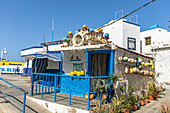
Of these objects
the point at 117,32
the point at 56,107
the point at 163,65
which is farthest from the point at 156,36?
the point at 56,107

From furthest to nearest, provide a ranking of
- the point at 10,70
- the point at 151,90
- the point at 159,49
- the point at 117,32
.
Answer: the point at 10,70 → the point at 159,49 → the point at 117,32 → the point at 151,90

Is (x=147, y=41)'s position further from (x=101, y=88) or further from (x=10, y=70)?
(x=10, y=70)

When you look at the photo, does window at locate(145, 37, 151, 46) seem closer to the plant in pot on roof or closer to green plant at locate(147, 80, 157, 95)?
green plant at locate(147, 80, 157, 95)

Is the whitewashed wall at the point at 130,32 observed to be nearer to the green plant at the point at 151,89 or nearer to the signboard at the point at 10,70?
the green plant at the point at 151,89

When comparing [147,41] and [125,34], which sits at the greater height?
[147,41]

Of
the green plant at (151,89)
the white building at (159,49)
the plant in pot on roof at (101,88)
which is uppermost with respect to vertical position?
the white building at (159,49)

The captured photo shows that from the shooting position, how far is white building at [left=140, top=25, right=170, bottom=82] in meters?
15.9

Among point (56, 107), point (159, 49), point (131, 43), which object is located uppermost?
point (131, 43)

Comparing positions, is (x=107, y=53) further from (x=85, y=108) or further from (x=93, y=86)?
(x=85, y=108)

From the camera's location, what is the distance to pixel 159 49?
16.5 m

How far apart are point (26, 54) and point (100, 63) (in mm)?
15650

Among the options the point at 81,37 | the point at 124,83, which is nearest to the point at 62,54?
the point at 81,37

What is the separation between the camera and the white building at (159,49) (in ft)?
52.1

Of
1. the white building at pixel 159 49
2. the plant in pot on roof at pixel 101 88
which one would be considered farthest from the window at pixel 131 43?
the plant in pot on roof at pixel 101 88
